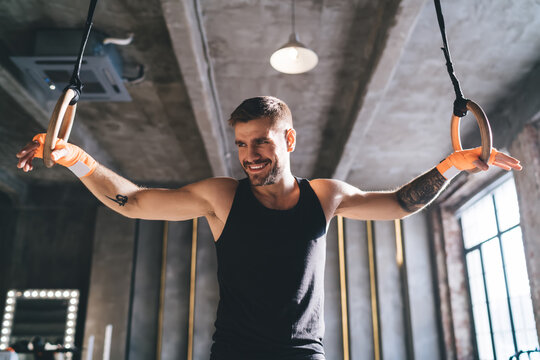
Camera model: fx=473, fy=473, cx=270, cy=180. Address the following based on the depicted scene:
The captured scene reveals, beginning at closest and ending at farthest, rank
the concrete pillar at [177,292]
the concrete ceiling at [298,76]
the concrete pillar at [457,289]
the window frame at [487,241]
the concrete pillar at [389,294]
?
the concrete ceiling at [298,76], the window frame at [487,241], the concrete pillar at [457,289], the concrete pillar at [177,292], the concrete pillar at [389,294]

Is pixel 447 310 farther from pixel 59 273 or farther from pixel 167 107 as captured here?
pixel 59 273

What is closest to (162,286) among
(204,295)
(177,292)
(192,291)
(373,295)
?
(177,292)

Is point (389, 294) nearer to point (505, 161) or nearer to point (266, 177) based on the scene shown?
point (505, 161)

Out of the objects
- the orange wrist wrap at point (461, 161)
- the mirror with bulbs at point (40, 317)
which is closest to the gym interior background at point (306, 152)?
the mirror with bulbs at point (40, 317)

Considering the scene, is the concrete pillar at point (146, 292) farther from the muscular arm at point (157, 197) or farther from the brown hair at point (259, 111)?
the brown hair at point (259, 111)

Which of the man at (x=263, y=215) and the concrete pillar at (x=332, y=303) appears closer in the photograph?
the man at (x=263, y=215)

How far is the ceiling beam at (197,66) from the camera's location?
379 cm

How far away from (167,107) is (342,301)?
4.78 m

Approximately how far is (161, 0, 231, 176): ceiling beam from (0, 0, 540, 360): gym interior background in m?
0.02

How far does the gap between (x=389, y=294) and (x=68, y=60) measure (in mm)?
6508

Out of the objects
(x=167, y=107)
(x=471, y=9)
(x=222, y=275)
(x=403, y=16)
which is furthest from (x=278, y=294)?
(x=167, y=107)

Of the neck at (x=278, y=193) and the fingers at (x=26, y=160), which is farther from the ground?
the fingers at (x=26, y=160)

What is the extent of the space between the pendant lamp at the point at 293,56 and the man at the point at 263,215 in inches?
92.0

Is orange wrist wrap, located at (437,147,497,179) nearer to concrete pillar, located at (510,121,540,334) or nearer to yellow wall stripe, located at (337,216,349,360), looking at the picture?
concrete pillar, located at (510,121,540,334)
